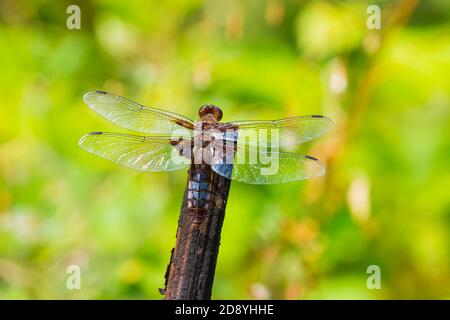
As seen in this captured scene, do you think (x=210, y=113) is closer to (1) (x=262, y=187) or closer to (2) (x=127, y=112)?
(2) (x=127, y=112)

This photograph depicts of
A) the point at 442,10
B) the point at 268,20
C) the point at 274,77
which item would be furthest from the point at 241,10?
the point at 442,10

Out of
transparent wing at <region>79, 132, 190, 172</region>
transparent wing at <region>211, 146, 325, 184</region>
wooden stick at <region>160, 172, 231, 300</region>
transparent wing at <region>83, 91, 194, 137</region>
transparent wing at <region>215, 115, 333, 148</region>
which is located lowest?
wooden stick at <region>160, 172, 231, 300</region>

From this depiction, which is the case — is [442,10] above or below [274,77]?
above

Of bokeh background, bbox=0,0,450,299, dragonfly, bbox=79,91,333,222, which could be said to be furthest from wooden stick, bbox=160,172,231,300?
bokeh background, bbox=0,0,450,299

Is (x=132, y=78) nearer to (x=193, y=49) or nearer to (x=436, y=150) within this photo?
(x=193, y=49)

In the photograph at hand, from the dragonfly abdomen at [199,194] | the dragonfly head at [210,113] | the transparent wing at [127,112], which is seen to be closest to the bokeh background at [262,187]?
the transparent wing at [127,112]

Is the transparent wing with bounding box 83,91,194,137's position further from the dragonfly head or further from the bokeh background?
the bokeh background

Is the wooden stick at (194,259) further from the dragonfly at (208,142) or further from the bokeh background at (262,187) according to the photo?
the bokeh background at (262,187)

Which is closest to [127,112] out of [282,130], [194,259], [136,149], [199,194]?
[136,149]
